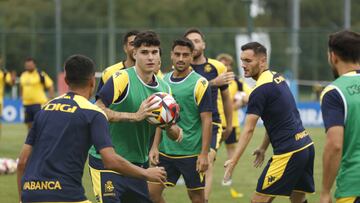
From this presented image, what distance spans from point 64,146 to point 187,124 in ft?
12.8

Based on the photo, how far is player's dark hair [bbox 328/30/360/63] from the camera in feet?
19.7

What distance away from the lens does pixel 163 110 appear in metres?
7.57

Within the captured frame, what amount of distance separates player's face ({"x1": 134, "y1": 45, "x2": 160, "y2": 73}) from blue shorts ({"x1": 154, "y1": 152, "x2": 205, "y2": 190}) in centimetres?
205

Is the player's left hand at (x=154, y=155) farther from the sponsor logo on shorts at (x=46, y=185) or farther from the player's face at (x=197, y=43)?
the sponsor logo on shorts at (x=46, y=185)

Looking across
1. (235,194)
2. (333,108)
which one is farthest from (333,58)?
(235,194)

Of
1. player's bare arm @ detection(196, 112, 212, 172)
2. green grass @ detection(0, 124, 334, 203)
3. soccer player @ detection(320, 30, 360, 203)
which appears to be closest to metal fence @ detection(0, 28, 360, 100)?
green grass @ detection(0, 124, 334, 203)

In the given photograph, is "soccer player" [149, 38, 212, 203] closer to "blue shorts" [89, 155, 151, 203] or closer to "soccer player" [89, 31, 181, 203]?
"soccer player" [89, 31, 181, 203]

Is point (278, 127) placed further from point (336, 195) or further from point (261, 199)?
point (336, 195)

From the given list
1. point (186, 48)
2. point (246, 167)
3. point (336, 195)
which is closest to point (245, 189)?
point (246, 167)

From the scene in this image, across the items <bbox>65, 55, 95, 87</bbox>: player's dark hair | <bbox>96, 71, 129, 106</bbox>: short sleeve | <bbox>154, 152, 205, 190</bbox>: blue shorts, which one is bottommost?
<bbox>154, 152, 205, 190</bbox>: blue shorts

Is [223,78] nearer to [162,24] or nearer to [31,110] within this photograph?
[31,110]

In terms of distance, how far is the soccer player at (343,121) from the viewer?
5.90 meters

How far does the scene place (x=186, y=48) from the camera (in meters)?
9.79

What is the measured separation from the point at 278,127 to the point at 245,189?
5091mm
